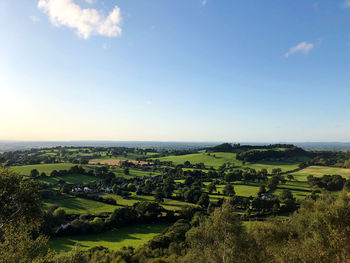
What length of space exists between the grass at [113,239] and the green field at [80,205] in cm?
1302

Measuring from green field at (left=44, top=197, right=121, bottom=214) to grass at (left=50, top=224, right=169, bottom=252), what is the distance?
1302cm

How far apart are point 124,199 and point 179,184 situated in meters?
28.7

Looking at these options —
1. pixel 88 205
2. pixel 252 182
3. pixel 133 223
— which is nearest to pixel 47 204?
pixel 88 205

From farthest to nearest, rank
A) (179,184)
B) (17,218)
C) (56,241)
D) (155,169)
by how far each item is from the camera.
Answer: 1. (155,169)
2. (179,184)
3. (56,241)
4. (17,218)

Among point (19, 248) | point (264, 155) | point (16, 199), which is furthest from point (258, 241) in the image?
point (264, 155)

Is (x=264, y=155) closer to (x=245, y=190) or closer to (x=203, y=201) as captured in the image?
(x=245, y=190)

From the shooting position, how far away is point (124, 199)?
70.1m

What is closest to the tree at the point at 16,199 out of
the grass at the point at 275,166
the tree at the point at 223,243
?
the tree at the point at 223,243

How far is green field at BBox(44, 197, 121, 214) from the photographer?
56406 millimetres

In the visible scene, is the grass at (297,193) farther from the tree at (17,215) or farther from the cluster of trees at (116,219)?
the tree at (17,215)

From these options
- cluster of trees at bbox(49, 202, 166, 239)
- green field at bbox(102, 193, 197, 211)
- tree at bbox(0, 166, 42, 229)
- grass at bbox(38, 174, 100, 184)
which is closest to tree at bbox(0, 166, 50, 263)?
tree at bbox(0, 166, 42, 229)

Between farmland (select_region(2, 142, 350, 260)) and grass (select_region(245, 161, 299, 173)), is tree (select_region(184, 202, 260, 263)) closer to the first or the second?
farmland (select_region(2, 142, 350, 260))

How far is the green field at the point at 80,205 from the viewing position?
56406 mm

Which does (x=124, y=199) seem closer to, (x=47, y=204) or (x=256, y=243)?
(x=47, y=204)
